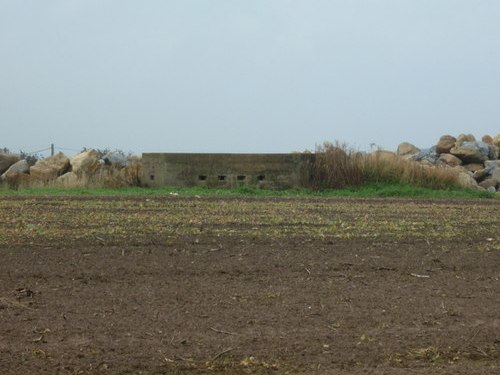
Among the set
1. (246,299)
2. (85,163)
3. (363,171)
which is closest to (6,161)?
(85,163)

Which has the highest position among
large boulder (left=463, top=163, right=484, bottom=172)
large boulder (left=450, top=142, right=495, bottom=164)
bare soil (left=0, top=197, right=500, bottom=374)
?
large boulder (left=450, top=142, right=495, bottom=164)

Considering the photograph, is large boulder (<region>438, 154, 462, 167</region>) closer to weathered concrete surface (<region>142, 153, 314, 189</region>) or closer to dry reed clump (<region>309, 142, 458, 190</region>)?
dry reed clump (<region>309, 142, 458, 190</region>)

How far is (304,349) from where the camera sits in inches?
253

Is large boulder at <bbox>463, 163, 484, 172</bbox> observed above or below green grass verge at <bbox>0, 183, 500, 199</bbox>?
above

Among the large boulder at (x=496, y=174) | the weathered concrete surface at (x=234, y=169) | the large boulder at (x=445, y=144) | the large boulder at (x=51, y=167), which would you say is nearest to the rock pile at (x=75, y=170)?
the large boulder at (x=51, y=167)

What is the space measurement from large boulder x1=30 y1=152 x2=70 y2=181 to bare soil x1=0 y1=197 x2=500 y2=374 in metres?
16.0

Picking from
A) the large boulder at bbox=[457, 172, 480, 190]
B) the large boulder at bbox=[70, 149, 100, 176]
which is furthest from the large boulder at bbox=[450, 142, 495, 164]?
the large boulder at bbox=[70, 149, 100, 176]

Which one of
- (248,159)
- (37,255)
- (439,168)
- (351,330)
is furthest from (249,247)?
(439,168)

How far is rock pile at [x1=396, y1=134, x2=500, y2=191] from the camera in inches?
1187

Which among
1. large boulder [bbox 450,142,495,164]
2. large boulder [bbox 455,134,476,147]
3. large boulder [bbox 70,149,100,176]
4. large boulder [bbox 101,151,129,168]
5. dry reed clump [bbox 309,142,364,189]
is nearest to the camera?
dry reed clump [bbox 309,142,364,189]

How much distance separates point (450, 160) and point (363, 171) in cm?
747

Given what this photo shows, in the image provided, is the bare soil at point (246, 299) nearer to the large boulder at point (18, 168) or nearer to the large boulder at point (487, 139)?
the large boulder at point (18, 168)

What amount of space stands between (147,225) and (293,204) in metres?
6.15

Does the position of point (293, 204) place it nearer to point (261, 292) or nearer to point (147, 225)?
point (147, 225)
